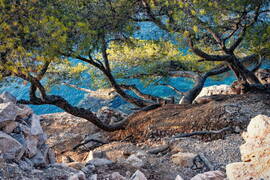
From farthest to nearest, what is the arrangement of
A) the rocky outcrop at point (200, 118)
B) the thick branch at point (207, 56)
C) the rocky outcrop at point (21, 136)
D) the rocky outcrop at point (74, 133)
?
the rocky outcrop at point (74, 133) → the thick branch at point (207, 56) → the rocky outcrop at point (200, 118) → the rocky outcrop at point (21, 136)

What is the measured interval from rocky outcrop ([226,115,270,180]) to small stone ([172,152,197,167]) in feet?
5.74

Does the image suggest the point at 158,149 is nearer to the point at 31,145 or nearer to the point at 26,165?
the point at 31,145

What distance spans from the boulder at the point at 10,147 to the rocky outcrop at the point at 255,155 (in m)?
2.88

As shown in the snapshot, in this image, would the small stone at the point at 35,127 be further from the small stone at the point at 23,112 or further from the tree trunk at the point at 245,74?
the tree trunk at the point at 245,74

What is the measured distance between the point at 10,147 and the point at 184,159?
300 cm

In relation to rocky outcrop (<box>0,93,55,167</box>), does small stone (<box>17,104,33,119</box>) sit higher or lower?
higher

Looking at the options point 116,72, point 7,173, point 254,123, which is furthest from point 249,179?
point 116,72

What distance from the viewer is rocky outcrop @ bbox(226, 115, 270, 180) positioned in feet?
9.60

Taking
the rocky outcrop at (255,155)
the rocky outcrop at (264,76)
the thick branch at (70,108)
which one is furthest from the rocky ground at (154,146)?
the rocky outcrop at (264,76)

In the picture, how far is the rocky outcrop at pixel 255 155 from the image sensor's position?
9.60 ft

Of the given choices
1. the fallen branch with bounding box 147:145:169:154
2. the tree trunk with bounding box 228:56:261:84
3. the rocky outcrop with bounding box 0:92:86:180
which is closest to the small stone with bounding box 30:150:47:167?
the rocky outcrop with bounding box 0:92:86:180

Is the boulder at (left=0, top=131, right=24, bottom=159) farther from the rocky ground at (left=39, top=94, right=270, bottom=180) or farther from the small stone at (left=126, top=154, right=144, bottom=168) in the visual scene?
the small stone at (left=126, top=154, right=144, bottom=168)

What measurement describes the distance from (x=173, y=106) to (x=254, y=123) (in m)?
4.97

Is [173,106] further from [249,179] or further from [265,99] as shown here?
[249,179]
